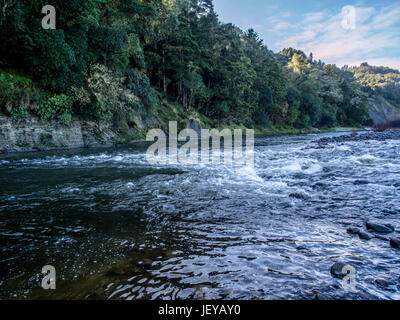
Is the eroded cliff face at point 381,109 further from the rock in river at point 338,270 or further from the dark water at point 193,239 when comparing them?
the rock in river at point 338,270

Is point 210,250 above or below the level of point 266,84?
below

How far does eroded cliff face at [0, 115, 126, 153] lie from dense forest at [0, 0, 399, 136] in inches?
22.7

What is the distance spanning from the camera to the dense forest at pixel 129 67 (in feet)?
40.6

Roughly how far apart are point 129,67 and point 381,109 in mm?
130953

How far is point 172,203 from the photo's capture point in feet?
14.7

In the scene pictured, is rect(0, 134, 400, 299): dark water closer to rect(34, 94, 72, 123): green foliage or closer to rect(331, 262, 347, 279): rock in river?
rect(331, 262, 347, 279): rock in river

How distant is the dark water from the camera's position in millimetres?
2025

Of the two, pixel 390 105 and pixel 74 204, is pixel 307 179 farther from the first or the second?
pixel 390 105

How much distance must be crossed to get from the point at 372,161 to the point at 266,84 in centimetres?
4181

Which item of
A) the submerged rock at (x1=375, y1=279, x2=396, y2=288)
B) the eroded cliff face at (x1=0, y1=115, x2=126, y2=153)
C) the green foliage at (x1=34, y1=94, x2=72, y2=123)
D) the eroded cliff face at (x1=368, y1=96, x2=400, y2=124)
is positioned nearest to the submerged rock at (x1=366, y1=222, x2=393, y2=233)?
the submerged rock at (x1=375, y1=279, x2=396, y2=288)

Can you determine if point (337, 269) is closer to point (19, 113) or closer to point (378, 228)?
point (378, 228)

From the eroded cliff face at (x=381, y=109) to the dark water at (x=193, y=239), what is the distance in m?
126

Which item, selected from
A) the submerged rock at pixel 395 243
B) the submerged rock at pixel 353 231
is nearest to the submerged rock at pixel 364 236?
the submerged rock at pixel 353 231

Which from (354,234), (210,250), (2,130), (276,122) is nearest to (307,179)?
(354,234)
